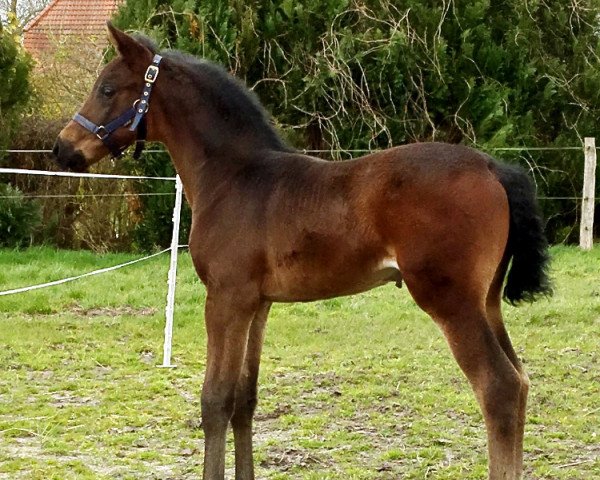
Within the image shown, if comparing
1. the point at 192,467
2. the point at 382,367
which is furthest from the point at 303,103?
the point at 192,467

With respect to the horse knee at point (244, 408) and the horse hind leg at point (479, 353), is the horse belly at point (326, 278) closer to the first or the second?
the horse hind leg at point (479, 353)

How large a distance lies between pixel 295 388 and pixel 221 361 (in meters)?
1.99

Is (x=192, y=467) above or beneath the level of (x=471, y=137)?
beneath

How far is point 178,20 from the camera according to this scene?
1080 centimetres

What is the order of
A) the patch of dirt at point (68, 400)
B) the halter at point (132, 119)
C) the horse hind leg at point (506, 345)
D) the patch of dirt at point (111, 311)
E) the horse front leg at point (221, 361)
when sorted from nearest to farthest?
the horse hind leg at point (506, 345)
the horse front leg at point (221, 361)
the halter at point (132, 119)
the patch of dirt at point (68, 400)
the patch of dirt at point (111, 311)

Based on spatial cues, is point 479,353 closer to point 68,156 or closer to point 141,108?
point 141,108

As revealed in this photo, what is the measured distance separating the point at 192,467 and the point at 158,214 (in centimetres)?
694

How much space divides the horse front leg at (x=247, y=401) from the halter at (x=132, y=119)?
1.07 metres

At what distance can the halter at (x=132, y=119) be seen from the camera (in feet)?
13.0

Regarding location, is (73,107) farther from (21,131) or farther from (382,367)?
(382,367)

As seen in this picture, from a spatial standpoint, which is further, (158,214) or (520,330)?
(158,214)

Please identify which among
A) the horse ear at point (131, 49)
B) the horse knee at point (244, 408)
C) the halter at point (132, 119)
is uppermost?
the horse ear at point (131, 49)

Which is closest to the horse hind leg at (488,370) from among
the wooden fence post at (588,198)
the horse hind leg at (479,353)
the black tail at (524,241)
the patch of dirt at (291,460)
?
the horse hind leg at (479,353)

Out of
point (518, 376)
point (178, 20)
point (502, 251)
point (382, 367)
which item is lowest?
point (382, 367)
